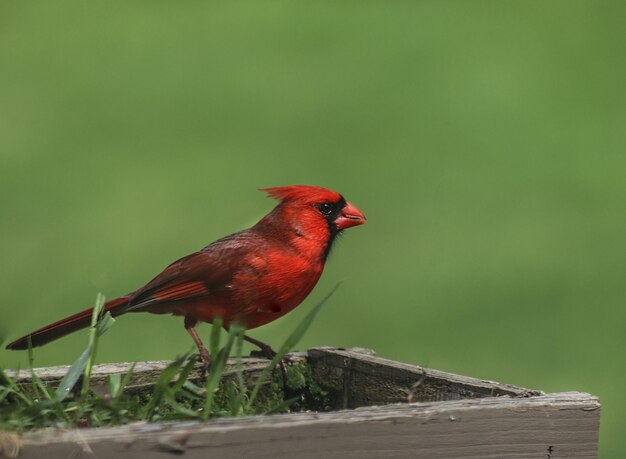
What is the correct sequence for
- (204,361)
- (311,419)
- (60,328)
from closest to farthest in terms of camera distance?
(311,419)
(204,361)
(60,328)

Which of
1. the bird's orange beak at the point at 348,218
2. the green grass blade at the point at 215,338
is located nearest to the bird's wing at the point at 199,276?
the bird's orange beak at the point at 348,218

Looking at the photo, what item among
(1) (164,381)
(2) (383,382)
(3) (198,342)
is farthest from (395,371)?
(1) (164,381)

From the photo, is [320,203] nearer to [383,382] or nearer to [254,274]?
[254,274]

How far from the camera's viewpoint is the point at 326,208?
2977 millimetres

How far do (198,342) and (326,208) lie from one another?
48 centimetres

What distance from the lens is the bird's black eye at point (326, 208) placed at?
2.96m

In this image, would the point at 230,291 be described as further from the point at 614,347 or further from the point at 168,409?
the point at 614,347

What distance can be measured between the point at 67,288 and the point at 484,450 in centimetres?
386

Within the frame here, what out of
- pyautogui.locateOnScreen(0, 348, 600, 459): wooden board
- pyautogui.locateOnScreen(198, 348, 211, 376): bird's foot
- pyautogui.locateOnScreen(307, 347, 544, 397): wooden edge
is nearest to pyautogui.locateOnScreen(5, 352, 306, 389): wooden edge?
pyautogui.locateOnScreen(198, 348, 211, 376): bird's foot

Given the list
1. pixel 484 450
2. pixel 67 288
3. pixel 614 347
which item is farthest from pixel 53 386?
pixel 614 347

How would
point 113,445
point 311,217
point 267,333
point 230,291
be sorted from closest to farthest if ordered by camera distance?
point 113,445 < point 230,291 < point 311,217 < point 267,333

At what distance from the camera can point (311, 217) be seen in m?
2.95

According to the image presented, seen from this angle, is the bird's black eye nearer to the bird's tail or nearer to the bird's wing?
the bird's wing

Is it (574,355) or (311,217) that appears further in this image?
(574,355)
